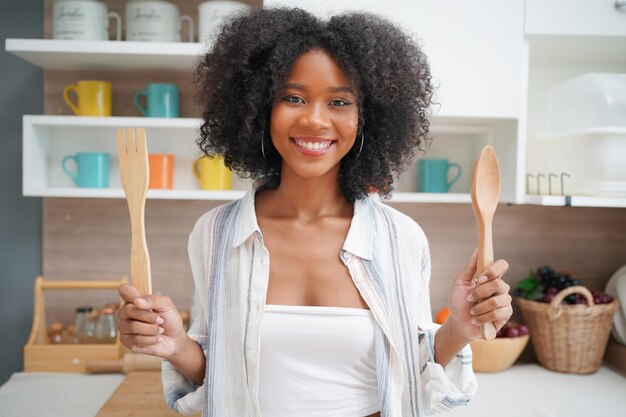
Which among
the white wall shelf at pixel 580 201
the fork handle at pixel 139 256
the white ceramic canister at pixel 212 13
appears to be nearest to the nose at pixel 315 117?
the fork handle at pixel 139 256

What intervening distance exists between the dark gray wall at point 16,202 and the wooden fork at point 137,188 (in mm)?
1132

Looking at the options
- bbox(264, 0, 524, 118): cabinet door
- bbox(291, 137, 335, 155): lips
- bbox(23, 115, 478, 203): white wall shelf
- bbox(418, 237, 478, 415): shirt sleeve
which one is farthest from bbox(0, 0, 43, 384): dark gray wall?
bbox(418, 237, 478, 415): shirt sleeve

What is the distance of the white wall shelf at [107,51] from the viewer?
141 cm

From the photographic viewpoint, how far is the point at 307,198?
0.95m

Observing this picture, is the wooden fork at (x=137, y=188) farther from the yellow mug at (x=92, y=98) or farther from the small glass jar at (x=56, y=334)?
the small glass jar at (x=56, y=334)

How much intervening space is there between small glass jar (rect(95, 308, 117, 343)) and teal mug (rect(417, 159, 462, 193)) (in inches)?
38.0

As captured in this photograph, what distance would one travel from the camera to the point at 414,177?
A: 168cm

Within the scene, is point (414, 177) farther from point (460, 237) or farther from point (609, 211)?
point (609, 211)

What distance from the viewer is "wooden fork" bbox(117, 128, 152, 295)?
726 millimetres

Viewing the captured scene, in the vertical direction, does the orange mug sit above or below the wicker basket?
above

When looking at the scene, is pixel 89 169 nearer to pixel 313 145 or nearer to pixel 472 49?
pixel 313 145

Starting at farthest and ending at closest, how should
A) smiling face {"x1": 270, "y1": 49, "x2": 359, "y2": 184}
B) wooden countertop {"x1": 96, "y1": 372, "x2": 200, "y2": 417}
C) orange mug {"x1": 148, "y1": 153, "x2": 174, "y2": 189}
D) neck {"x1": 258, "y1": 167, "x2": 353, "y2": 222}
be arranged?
orange mug {"x1": 148, "y1": 153, "x2": 174, "y2": 189} < wooden countertop {"x1": 96, "y1": 372, "x2": 200, "y2": 417} < neck {"x1": 258, "y1": 167, "x2": 353, "y2": 222} < smiling face {"x1": 270, "y1": 49, "x2": 359, "y2": 184}

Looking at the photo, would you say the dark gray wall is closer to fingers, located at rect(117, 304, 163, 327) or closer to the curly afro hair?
the curly afro hair

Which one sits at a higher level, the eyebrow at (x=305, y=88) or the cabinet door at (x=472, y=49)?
the cabinet door at (x=472, y=49)
